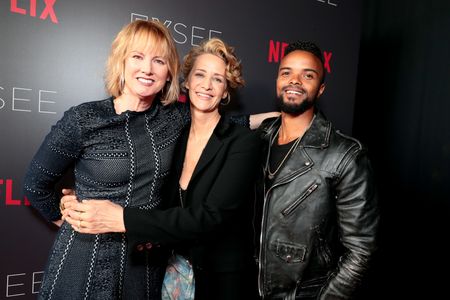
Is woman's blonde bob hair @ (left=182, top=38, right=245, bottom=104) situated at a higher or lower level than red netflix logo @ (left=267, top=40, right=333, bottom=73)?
lower

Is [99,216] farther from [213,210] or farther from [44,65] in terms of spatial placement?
[44,65]

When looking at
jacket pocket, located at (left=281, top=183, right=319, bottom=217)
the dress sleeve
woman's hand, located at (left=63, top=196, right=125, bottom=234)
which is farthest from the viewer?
jacket pocket, located at (left=281, top=183, right=319, bottom=217)

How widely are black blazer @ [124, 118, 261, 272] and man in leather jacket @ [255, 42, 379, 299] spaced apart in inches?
7.1

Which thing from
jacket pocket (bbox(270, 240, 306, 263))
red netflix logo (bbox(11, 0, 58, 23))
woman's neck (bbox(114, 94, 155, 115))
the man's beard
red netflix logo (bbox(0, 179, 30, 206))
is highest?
red netflix logo (bbox(11, 0, 58, 23))

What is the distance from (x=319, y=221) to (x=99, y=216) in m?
0.99

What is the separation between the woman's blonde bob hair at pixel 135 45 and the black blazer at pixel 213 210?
39 centimetres

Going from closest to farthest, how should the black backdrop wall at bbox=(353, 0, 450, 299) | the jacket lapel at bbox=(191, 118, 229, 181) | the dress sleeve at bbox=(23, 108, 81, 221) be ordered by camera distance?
the dress sleeve at bbox=(23, 108, 81, 221)
the jacket lapel at bbox=(191, 118, 229, 181)
the black backdrop wall at bbox=(353, 0, 450, 299)

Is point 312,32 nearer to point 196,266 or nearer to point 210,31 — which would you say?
point 210,31

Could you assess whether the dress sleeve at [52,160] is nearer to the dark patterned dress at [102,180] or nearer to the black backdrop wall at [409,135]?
the dark patterned dress at [102,180]

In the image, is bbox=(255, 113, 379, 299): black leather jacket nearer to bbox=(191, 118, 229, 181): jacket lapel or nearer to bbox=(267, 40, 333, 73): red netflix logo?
bbox=(191, 118, 229, 181): jacket lapel

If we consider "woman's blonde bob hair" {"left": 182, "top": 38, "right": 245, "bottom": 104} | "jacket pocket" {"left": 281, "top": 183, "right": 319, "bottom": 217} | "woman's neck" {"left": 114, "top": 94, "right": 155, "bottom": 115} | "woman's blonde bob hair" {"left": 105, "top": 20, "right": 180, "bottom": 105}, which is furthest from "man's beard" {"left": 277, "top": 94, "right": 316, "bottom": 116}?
"woman's neck" {"left": 114, "top": 94, "right": 155, "bottom": 115}

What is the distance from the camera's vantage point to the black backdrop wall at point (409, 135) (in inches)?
119

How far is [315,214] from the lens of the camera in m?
1.73

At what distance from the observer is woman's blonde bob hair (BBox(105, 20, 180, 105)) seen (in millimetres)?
1628
